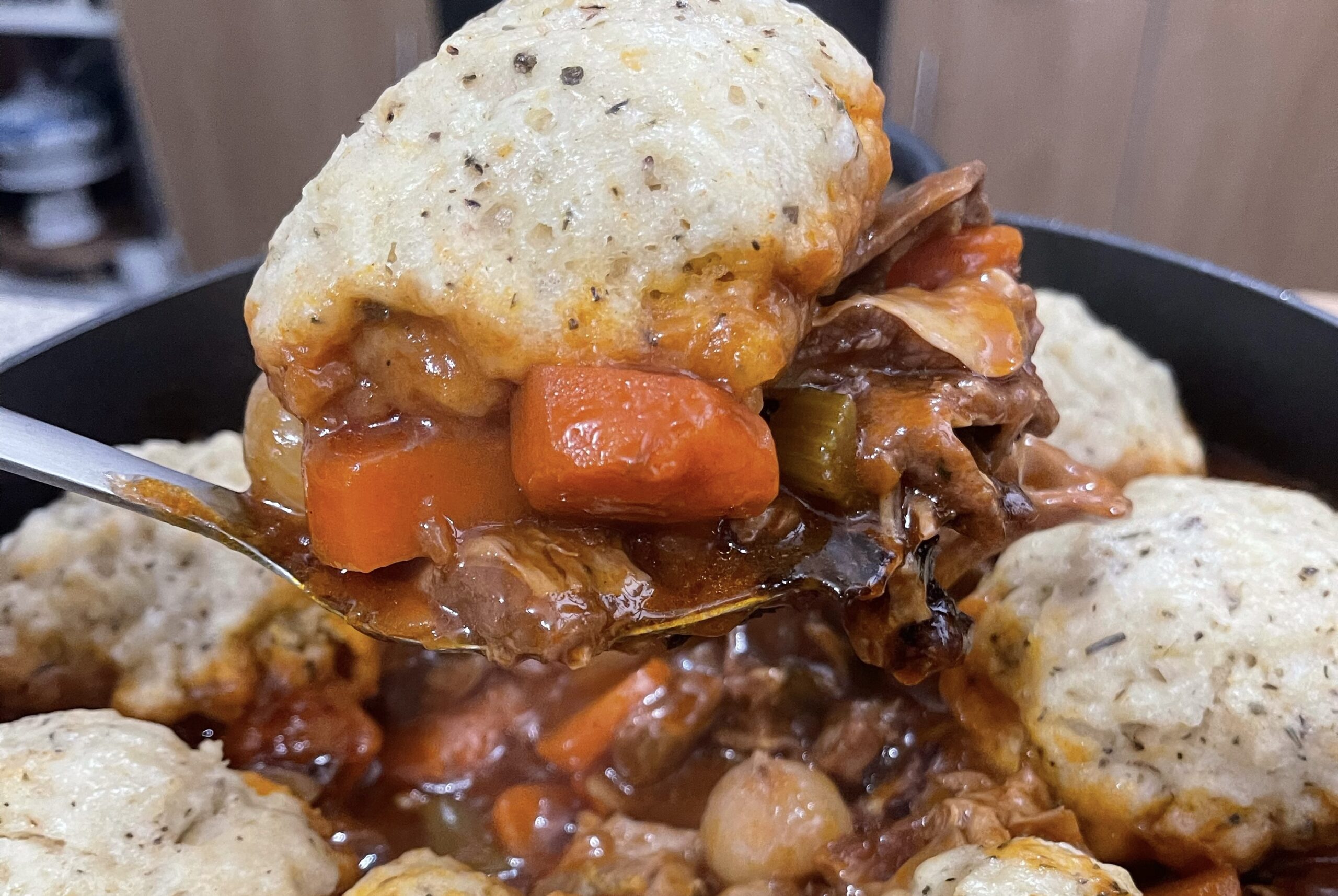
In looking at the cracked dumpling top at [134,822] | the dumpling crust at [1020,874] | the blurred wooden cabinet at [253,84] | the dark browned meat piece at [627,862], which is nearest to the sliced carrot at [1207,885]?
the dumpling crust at [1020,874]

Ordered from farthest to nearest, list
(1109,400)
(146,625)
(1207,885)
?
(1109,400), (146,625), (1207,885)

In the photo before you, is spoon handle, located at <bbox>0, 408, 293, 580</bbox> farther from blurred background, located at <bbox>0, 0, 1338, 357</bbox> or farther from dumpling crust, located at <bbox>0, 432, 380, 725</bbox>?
blurred background, located at <bbox>0, 0, 1338, 357</bbox>

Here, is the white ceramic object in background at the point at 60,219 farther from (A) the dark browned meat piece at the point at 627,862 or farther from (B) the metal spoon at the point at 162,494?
(A) the dark browned meat piece at the point at 627,862

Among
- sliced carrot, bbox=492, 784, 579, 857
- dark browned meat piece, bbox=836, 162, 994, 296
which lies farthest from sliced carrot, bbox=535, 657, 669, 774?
dark browned meat piece, bbox=836, 162, 994, 296

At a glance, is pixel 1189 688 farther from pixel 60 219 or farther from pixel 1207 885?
pixel 60 219

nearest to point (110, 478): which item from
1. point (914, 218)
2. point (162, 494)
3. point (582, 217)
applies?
point (162, 494)

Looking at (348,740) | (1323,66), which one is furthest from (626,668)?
(1323,66)

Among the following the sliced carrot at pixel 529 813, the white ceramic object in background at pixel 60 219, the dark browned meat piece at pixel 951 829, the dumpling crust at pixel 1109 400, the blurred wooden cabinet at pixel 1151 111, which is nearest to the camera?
the dark browned meat piece at pixel 951 829
